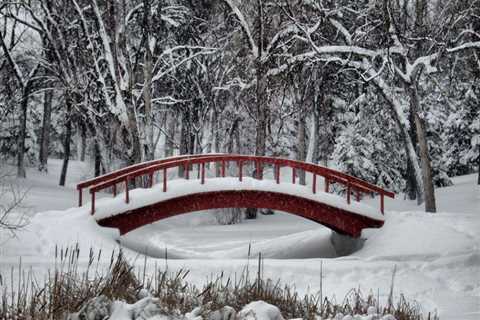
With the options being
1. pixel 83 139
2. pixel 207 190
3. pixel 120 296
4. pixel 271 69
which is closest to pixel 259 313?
pixel 120 296

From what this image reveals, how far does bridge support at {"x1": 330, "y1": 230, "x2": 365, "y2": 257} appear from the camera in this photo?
15.6 metres

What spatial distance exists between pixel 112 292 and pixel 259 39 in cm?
1734

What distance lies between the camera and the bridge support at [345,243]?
15.6 meters

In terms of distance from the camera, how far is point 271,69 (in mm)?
18484

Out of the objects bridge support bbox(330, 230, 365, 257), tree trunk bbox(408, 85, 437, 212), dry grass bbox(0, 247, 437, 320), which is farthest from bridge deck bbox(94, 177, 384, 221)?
dry grass bbox(0, 247, 437, 320)

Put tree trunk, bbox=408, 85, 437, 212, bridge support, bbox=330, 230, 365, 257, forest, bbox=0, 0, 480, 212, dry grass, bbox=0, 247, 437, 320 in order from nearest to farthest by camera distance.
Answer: dry grass, bbox=0, 247, 437, 320
bridge support, bbox=330, 230, 365, 257
tree trunk, bbox=408, 85, 437, 212
forest, bbox=0, 0, 480, 212

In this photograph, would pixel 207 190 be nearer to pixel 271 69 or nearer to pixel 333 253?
pixel 333 253

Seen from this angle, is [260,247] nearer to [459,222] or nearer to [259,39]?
[459,222]

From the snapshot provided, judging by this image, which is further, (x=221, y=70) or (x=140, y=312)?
(x=221, y=70)

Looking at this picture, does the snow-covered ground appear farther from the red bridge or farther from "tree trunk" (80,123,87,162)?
"tree trunk" (80,123,87,162)

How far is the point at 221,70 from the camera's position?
2712 cm

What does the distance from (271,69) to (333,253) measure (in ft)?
19.9

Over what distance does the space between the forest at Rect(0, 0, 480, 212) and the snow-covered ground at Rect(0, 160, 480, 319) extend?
8.29ft

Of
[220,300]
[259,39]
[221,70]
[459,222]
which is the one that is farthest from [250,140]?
[220,300]
